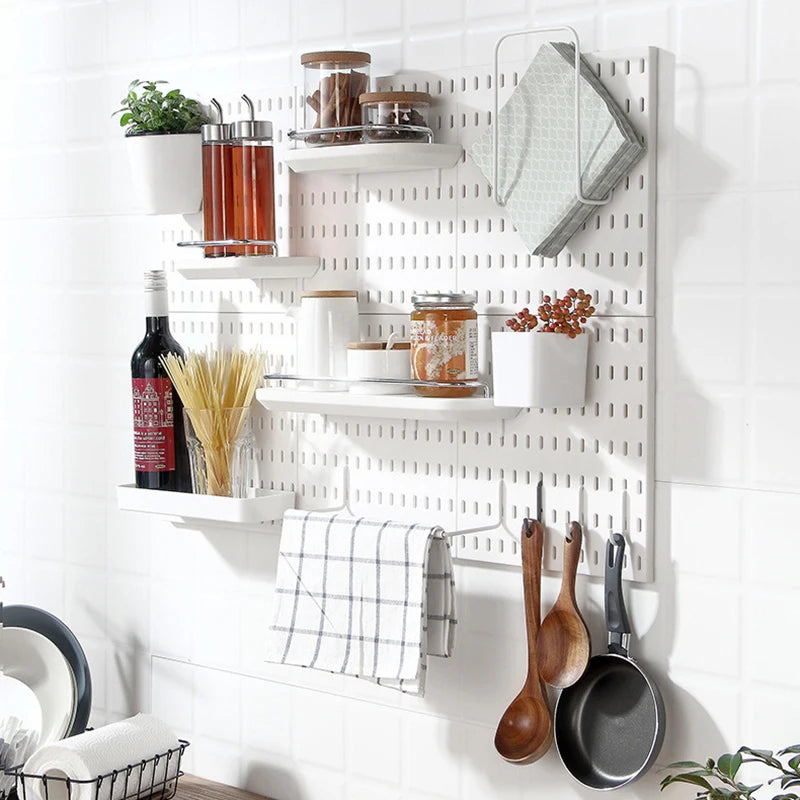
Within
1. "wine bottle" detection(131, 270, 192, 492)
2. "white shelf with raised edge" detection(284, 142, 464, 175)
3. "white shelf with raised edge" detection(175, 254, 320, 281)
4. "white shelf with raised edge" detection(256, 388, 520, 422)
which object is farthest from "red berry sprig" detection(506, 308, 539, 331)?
"wine bottle" detection(131, 270, 192, 492)

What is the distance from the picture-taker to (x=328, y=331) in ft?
5.42

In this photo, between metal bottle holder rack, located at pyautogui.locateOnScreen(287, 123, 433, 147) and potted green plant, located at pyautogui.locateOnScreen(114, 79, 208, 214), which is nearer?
metal bottle holder rack, located at pyautogui.locateOnScreen(287, 123, 433, 147)

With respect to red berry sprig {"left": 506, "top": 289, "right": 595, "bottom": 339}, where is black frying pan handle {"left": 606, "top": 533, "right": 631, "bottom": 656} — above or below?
below

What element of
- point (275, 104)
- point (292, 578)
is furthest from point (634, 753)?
point (275, 104)

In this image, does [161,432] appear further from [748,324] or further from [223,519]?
[748,324]

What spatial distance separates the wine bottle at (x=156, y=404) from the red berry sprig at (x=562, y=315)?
616mm

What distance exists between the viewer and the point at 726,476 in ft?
4.66

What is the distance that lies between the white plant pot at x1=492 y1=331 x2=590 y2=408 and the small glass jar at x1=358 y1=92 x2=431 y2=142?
30 centimetres

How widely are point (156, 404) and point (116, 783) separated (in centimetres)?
56

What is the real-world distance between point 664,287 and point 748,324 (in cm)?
11

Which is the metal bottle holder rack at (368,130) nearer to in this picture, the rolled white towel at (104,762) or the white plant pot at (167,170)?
the white plant pot at (167,170)

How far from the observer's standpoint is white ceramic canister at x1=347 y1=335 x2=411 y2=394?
62.6 inches

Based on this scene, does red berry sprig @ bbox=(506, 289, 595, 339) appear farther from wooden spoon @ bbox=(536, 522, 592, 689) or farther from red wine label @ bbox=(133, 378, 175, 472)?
red wine label @ bbox=(133, 378, 175, 472)

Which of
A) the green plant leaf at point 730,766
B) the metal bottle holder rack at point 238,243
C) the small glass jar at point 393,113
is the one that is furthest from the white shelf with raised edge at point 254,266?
the green plant leaf at point 730,766
